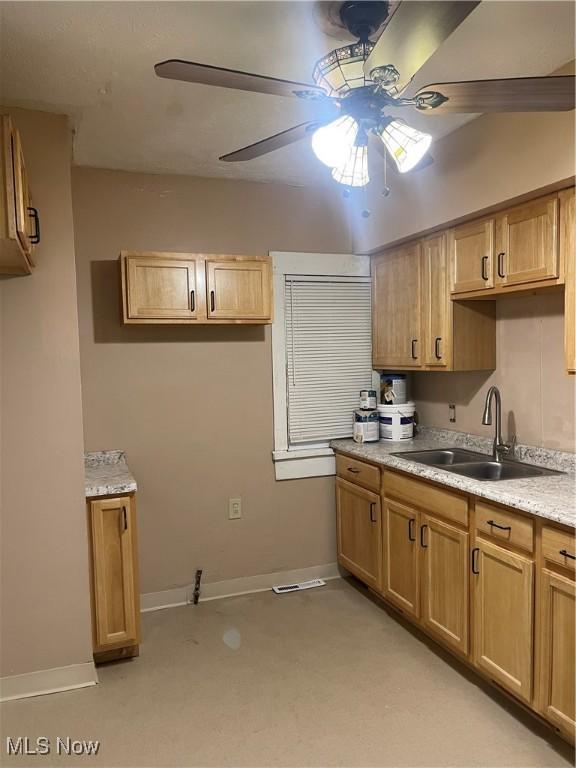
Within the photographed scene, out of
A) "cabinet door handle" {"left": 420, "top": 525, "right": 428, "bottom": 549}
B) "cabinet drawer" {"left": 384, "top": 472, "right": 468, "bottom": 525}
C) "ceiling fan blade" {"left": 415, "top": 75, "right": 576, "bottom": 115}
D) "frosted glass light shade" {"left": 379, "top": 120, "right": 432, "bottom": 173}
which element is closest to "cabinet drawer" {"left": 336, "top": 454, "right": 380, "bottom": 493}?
"cabinet drawer" {"left": 384, "top": 472, "right": 468, "bottom": 525}

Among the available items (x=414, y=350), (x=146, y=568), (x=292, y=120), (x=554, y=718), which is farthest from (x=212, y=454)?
(x=554, y=718)

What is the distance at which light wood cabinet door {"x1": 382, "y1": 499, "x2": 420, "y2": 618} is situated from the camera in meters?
2.84

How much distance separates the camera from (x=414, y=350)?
10.8ft

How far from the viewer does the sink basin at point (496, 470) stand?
274 cm

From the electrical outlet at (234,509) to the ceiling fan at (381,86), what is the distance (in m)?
2.18

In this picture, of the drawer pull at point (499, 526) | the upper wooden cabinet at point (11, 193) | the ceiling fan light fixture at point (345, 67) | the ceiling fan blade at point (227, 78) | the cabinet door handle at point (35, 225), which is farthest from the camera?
the cabinet door handle at point (35, 225)

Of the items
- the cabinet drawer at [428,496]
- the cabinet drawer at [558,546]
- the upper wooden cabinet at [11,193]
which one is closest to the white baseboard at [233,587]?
the cabinet drawer at [428,496]

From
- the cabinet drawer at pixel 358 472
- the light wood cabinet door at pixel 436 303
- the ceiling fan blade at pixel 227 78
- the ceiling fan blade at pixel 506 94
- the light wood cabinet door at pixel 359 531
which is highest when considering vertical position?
the ceiling fan blade at pixel 227 78

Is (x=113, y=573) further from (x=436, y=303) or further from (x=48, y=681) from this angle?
(x=436, y=303)

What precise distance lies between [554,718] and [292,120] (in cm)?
266

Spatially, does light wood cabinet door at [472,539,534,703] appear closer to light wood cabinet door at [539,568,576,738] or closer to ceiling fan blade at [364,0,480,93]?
light wood cabinet door at [539,568,576,738]

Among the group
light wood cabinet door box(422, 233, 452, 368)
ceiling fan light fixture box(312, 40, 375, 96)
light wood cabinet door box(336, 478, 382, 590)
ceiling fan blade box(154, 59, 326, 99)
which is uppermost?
ceiling fan light fixture box(312, 40, 375, 96)

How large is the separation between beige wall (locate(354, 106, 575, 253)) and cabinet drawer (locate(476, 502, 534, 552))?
1333 mm

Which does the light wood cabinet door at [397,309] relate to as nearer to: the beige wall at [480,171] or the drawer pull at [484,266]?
the beige wall at [480,171]
